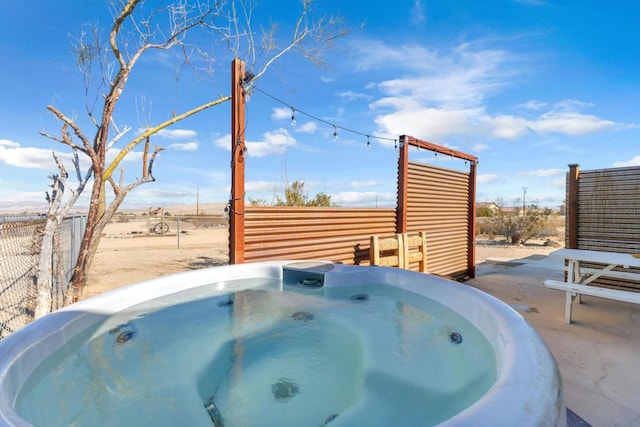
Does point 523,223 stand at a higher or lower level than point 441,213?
lower

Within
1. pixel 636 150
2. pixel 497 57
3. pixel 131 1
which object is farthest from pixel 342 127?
pixel 636 150

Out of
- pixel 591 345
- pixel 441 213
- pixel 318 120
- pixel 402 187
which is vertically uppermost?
pixel 318 120

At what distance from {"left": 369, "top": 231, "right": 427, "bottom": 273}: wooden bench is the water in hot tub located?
1.52m

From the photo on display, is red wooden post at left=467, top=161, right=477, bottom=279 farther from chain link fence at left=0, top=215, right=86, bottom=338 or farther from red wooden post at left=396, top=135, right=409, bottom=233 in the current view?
chain link fence at left=0, top=215, right=86, bottom=338

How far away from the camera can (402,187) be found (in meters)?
5.00

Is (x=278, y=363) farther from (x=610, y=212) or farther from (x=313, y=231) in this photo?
(x=610, y=212)

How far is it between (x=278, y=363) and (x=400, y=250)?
125 inches

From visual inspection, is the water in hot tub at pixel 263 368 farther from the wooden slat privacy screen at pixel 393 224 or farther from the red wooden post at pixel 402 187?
the red wooden post at pixel 402 187

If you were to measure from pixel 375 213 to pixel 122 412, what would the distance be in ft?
13.1

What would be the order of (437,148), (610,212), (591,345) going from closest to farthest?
1. (591,345)
2. (610,212)
3. (437,148)

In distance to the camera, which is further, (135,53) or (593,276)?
(135,53)

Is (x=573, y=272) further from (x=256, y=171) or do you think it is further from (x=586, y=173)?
(x=256, y=171)

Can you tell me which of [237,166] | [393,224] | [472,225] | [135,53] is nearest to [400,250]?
[393,224]

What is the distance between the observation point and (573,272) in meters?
3.91
